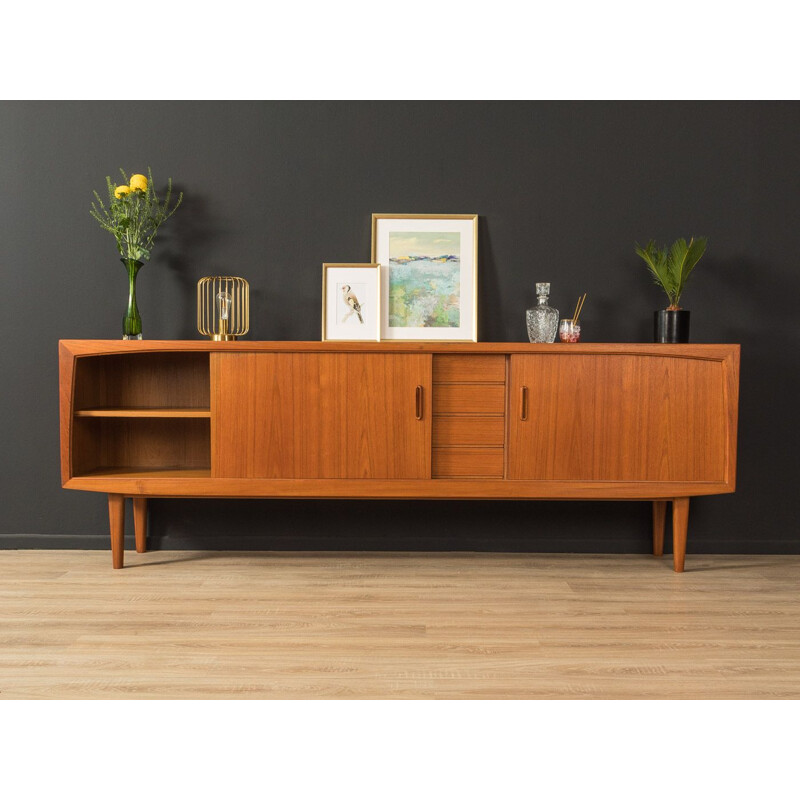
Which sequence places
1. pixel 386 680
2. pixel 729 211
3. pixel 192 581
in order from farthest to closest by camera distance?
pixel 729 211, pixel 192 581, pixel 386 680

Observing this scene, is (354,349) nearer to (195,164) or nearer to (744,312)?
(195,164)

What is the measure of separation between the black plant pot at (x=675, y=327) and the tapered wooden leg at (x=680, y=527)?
25.9 inches

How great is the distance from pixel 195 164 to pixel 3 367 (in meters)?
1.28

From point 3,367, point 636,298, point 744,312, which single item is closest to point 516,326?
point 636,298

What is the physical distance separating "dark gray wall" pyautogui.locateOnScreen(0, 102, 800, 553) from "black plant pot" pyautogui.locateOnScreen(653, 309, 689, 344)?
25 cm

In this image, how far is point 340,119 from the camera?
327 cm

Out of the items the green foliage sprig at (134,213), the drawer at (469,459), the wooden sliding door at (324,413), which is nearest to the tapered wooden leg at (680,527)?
the drawer at (469,459)

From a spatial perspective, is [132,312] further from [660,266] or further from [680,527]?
[680,527]

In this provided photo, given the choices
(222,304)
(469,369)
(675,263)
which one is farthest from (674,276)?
(222,304)

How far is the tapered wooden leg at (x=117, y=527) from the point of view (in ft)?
9.85

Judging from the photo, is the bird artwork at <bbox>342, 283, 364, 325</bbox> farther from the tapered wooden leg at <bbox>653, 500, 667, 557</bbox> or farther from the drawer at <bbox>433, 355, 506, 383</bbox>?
the tapered wooden leg at <bbox>653, 500, 667, 557</bbox>

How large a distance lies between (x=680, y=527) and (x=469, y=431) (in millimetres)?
953

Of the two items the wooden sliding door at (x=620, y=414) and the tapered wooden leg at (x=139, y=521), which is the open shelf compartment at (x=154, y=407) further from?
the wooden sliding door at (x=620, y=414)

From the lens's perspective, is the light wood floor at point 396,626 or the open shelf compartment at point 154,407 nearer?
the light wood floor at point 396,626
